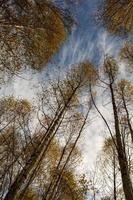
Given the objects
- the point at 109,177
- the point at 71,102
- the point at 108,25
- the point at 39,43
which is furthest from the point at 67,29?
the point at 109,177

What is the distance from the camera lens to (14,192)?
7250 millimetres

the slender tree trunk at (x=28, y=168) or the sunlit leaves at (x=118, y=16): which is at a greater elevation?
the sunlit leaves at (x=118, y=16)

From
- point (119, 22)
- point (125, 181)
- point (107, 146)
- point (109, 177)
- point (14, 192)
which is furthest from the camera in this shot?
point (107, 146)

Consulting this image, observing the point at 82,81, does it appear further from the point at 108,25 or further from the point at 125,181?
the point at 125,181

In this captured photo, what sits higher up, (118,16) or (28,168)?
(118,16)

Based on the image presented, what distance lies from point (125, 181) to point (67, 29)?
4219mm

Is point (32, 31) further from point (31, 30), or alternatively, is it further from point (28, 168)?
point (28, 168)

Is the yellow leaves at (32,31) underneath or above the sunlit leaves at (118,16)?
underneath

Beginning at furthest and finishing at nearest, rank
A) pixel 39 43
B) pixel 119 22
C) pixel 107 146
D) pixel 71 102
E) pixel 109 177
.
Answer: pixel 107 146 → pixel 109 177 → pixel 71 102 → pixel 119 22 → pixel 39 43

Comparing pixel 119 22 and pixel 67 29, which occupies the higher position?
pixel 119 22

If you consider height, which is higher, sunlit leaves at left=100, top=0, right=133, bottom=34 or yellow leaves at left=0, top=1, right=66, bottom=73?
sunlit leaves at left=100, top=0, right=133, bottom=34

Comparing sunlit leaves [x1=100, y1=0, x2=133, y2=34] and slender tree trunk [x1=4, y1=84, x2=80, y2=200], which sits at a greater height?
sunlit leaves [x1=100, y1=0, x2=133, y2=34]

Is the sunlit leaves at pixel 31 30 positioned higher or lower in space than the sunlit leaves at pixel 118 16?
lower

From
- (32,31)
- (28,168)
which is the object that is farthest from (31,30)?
(28,168)
